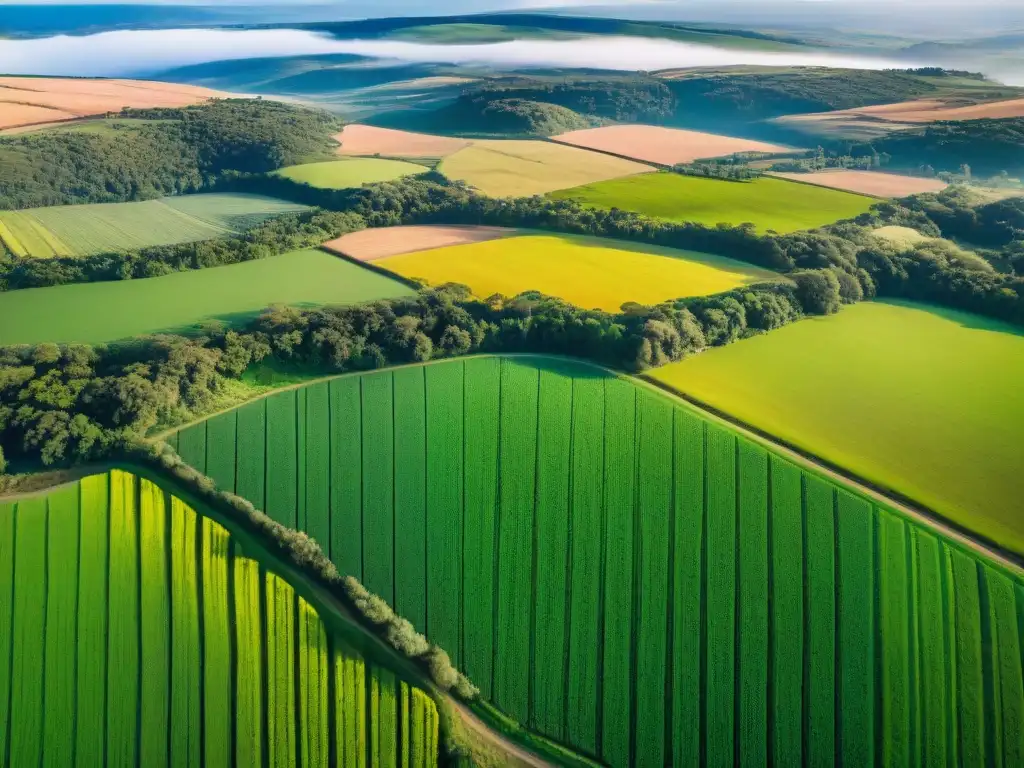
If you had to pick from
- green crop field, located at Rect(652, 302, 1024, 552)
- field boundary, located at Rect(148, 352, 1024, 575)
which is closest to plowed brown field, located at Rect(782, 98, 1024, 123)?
green crop field, located at Rect(652, 302, 1024, 552)

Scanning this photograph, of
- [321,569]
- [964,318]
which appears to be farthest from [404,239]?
[964,318]

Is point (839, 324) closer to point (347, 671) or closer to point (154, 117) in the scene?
point (347, 671)

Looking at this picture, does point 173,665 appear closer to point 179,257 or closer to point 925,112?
point 179,257

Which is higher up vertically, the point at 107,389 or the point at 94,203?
the point at 94,203

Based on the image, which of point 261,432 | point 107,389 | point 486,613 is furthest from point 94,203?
point 486,613

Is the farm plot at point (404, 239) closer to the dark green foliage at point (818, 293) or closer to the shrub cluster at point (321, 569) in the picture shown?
the dark green foliage at point (818, 293)

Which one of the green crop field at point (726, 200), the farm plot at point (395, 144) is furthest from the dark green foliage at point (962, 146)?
the farm plot at point (395, 144)

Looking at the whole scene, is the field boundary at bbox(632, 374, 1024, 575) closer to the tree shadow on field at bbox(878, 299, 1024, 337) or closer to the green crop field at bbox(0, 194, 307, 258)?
the tree shadow on field at bbox(878, 299, 1024, 337)
